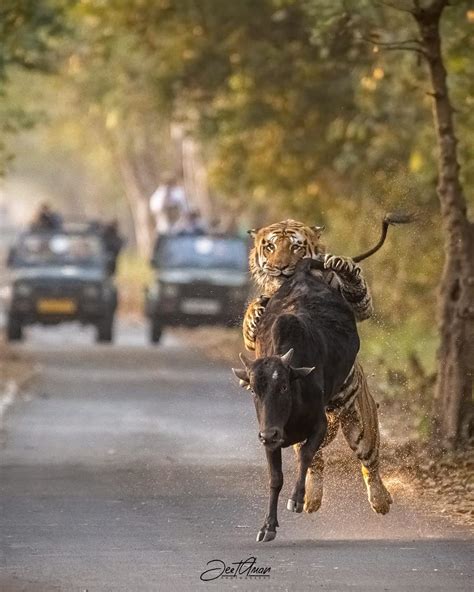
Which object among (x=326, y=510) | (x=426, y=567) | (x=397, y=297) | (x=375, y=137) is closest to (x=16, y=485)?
(x=326, y=510)

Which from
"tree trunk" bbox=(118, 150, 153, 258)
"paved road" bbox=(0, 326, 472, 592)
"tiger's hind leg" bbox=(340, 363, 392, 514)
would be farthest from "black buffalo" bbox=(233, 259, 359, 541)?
"tree trunk" bbox=(118, 150, 153, 258)

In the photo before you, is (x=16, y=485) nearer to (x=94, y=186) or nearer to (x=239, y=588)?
(x=239, y=588)

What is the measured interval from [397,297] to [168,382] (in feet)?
9.61

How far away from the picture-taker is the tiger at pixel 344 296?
441 inches

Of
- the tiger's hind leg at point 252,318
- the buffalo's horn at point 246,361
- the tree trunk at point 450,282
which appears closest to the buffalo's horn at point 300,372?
the buffalo's horn at point 246,361

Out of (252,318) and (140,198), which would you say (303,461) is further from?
(140,198)

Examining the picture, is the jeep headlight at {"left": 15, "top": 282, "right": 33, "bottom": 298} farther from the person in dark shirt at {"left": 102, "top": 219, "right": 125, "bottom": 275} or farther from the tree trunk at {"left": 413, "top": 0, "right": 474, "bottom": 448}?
the tree trunk at {"left": 413, "top": 0, "right": 474, "bottom": 448}

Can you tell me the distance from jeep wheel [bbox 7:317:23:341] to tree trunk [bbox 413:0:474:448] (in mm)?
18921

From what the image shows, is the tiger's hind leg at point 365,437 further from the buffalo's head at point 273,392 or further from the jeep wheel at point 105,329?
the jeep wheel at point 105,329

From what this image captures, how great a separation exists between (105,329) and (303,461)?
78.2 feet

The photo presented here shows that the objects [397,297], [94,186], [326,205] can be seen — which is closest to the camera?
[397,297]

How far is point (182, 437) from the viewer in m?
17.7

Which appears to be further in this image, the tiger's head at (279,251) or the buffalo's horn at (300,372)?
the tiger's head at (279,251)

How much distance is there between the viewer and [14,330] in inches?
1336
